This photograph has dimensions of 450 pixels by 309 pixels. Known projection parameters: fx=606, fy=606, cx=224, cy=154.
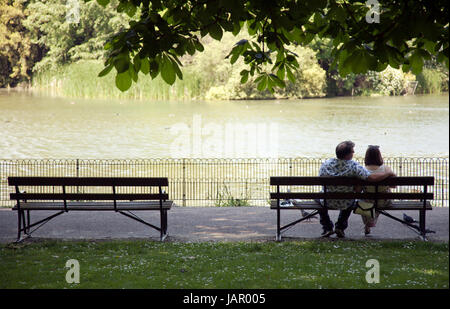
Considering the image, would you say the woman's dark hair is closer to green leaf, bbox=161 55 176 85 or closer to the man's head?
the man's head

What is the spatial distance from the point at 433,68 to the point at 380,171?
57922mm

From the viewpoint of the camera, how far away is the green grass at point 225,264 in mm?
5629

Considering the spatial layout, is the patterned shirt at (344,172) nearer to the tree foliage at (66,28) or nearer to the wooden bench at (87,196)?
the wooden bench at (87,196)

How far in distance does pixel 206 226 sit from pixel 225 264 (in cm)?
262

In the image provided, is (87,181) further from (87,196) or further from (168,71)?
(168,71)

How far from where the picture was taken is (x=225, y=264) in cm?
634

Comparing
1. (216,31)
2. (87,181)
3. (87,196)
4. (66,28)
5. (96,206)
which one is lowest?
(96,206)

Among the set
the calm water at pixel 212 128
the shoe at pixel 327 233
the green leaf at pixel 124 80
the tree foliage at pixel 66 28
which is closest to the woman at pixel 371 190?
the shoe at pixel 327 233

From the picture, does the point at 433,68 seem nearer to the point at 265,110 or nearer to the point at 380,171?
the point at 265,110

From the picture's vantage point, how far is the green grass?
18.5ft

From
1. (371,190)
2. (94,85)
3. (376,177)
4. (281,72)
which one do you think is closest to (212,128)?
(94,85)

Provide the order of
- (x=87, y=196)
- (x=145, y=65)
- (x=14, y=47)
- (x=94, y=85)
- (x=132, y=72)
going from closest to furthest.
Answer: (x=132, y=72) < (x=145, y=65) < (x=87, y=196) < (x=94, y=85) < (x=14, y=47)

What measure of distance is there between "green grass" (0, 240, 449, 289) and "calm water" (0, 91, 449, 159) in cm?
2119

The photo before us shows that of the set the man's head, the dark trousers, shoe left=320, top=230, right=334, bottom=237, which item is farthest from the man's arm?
shoe left=320, top=230, right=334, bottom=237
